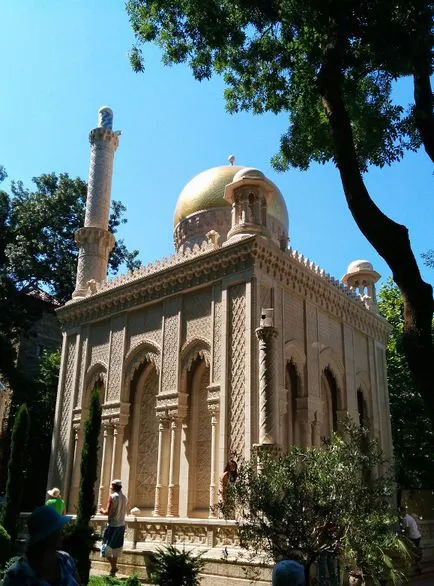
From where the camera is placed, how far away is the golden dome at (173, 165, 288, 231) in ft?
57.4

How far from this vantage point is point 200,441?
43.6ft

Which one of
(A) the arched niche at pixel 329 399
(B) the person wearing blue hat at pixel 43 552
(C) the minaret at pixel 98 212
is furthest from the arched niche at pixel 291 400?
(B) the person wearing blue hat at pixel 43 552

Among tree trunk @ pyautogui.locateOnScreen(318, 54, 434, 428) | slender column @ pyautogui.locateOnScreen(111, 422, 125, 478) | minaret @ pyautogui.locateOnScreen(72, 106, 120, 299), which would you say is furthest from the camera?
minaret @ pyautogui.locateOnScreen(72, 106, 120, 299)

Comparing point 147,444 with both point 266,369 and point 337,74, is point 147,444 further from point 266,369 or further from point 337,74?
point 337,74

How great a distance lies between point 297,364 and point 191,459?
123 inches

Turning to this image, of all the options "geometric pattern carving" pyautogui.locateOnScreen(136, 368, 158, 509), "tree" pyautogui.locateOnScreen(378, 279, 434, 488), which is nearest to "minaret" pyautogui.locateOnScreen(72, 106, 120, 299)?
"geometric pattern carving" pyautogui.locateOnScreen(136, 368, 158, 509)

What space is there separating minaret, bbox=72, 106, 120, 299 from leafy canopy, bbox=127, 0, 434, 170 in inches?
298

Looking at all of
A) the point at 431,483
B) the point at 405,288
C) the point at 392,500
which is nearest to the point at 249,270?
the point at 405,288

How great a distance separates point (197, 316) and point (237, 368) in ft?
6.38

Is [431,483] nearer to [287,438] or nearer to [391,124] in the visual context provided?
[287,438]

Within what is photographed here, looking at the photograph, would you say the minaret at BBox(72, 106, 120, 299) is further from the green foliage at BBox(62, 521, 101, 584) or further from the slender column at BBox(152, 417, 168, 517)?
the green foliage at BBox(62, 521, 101, 584)

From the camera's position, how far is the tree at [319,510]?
7.15 m

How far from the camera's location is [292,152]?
1109cm

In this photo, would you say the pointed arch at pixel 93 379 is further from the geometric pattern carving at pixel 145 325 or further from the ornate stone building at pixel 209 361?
the geometric pattern carving at pixel 145 325
